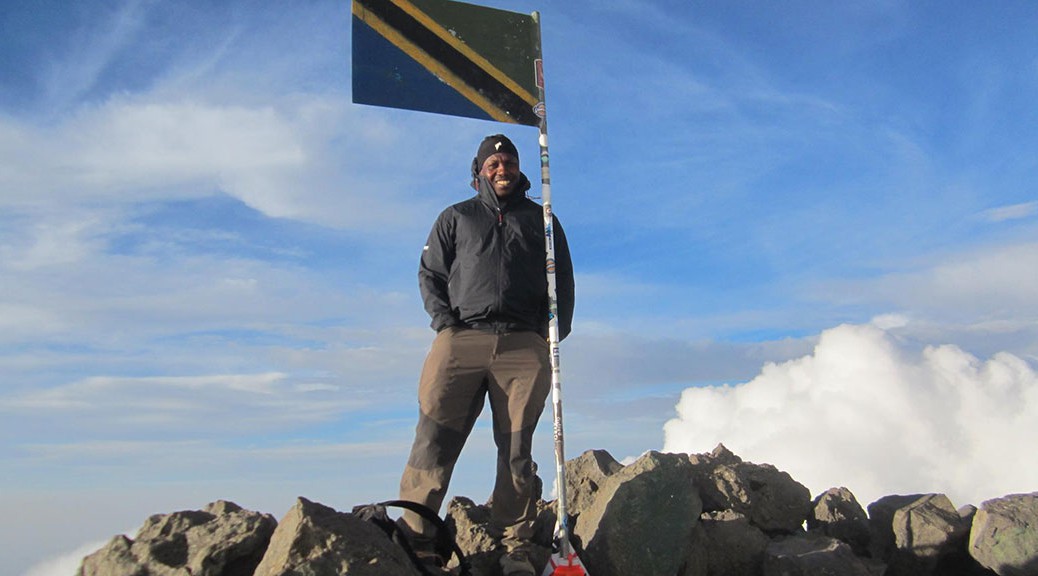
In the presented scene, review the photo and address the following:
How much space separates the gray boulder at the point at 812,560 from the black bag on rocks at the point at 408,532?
8.81 ft

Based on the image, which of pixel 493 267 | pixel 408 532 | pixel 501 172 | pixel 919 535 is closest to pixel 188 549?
pixel 408 532

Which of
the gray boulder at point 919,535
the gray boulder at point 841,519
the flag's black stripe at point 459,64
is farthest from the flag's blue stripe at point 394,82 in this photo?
the gray boulder at point 919,535

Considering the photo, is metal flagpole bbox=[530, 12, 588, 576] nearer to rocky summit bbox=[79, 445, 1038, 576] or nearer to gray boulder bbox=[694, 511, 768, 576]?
rocky summit bbox=[79, 445, 1038, 576]

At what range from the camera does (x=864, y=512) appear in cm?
866

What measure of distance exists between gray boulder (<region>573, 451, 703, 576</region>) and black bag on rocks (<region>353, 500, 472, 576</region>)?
1238 millimetres

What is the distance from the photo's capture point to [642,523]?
21.3 ft

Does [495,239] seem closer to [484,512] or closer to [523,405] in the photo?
[523,405]

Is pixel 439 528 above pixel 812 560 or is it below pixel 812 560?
above

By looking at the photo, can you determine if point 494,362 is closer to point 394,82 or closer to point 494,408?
point 494,408

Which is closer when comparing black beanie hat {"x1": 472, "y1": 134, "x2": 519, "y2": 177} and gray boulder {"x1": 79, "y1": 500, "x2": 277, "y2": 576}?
gray boulder {"x1": 79, "y1": 500, "x2": 277, "y2": 576}

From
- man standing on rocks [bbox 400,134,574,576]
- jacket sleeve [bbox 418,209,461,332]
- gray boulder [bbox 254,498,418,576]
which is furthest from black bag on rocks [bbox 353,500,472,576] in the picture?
jacket sleeve [bbox 418,209,461,332]

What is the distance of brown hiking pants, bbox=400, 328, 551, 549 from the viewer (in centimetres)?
636

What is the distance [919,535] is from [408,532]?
5.12 meters

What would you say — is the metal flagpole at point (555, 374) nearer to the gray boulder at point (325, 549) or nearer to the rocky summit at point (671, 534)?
the rocky summit at point (671, 534)
